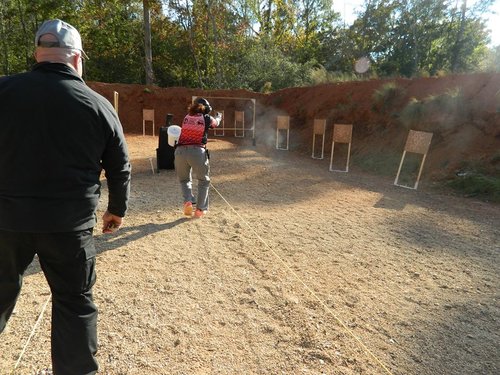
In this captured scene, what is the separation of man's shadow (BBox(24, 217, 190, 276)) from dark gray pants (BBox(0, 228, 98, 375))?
6.51 feet

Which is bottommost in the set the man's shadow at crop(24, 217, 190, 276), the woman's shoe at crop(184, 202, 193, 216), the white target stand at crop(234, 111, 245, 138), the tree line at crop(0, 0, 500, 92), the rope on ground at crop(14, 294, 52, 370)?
the man's shadow at crop(24, 217, 190, 276)

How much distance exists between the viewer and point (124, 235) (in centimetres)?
445

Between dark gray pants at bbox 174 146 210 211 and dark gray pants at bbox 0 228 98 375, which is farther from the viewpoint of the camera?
dark gray pants at bbox 174 146 210 211

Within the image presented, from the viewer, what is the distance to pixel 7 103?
63.5 inches

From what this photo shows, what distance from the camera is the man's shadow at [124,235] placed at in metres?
4.06

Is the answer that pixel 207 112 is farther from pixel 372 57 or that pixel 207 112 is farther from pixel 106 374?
pixel 372 57

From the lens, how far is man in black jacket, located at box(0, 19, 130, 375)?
1.62 metres

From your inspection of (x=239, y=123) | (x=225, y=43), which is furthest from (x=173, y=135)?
(x=225, y=43)

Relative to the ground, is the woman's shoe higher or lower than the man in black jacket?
lower

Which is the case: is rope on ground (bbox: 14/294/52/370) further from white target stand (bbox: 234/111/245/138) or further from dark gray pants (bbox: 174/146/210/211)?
white target stand (bbox: 234/111/245/138)

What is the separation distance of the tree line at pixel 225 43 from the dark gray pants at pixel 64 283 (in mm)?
20802

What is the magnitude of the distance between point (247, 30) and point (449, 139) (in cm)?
2382

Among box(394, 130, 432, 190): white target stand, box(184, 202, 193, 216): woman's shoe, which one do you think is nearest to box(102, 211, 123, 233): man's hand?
box(184, 202, 193, 216): woman's shoe

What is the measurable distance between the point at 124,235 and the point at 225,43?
2465 centimetres
